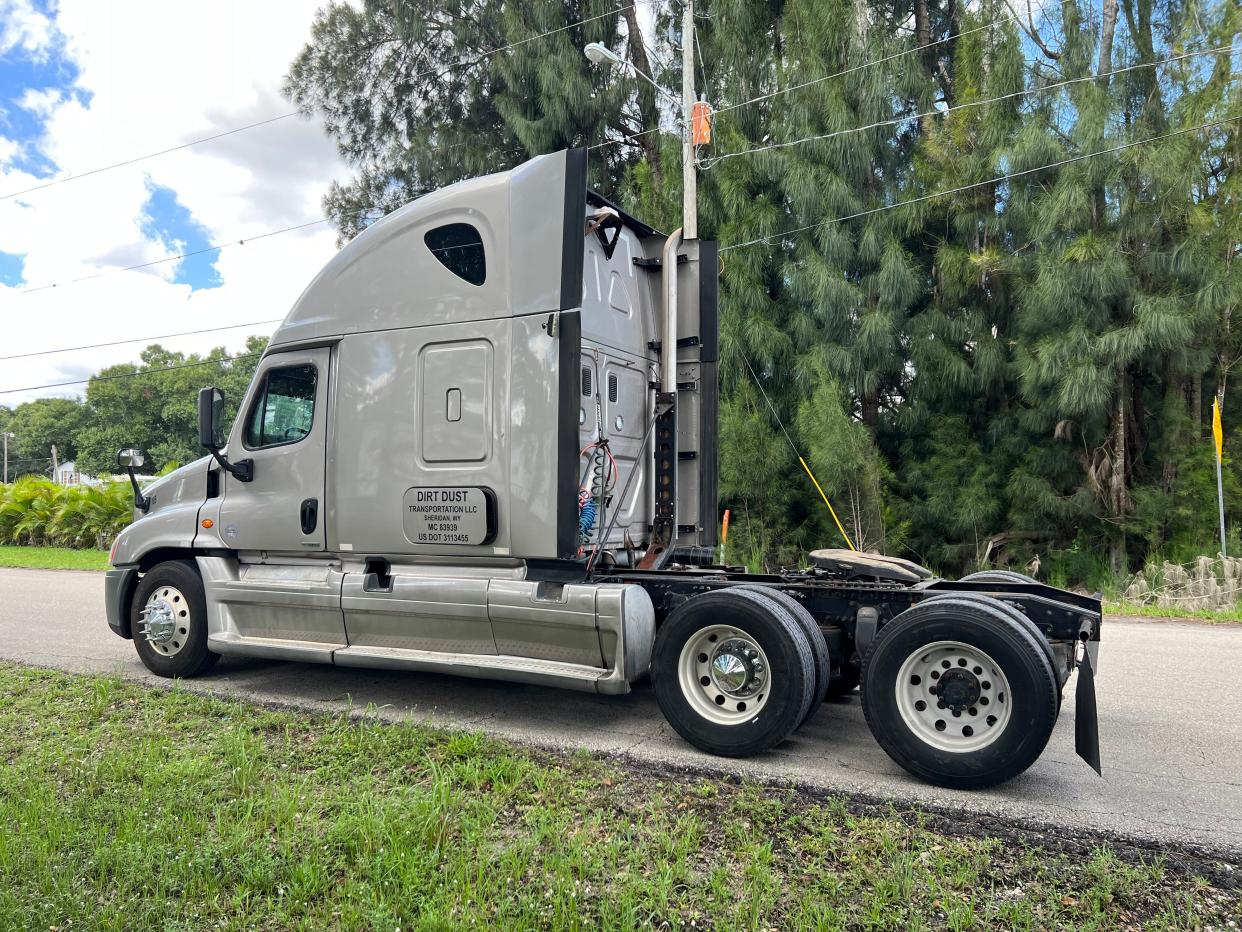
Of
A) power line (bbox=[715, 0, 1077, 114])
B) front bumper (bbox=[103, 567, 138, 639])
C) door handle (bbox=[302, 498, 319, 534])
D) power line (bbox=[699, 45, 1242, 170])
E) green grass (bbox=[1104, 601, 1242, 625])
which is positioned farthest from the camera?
power line (bbox=[715, 0, 1077, 114])

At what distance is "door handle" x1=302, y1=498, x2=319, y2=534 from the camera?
6738 millimetres

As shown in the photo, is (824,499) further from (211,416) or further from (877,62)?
(211,416)

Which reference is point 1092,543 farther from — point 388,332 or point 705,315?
point 388,332

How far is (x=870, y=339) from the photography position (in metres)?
15.0

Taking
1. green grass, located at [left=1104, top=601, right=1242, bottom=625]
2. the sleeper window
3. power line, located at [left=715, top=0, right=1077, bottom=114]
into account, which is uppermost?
power line, located at [left=715, top=0, right=1077, bottom=114]

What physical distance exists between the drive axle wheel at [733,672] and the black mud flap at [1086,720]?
1.29 meters

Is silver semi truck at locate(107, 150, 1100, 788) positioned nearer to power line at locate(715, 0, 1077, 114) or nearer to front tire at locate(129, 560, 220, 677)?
front tire at locate(129, 560, 220, 677)

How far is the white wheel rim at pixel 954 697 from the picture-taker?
177 inches

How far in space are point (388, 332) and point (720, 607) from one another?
313cm

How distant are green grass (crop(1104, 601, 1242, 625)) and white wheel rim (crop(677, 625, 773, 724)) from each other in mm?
7634

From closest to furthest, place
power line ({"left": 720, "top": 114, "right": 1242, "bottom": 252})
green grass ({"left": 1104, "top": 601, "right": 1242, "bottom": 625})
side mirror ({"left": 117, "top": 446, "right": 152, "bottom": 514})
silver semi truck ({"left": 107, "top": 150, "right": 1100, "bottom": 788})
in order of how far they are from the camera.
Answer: silver semi truck ({"left": 107, "top": 150, "right": 1100, "bottom": 788}) → side mirror ({"left": 117, "top": 446, "right": 152, "bottom": 514}) → green grass ({"left": 1104, "top": 601, "right": 1242, "bottom": 625}) → power line ({"left": 720, "top": 114, "right": 1242, "bottom": 252})

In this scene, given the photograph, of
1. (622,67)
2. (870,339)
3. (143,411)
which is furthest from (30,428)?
(870,339)

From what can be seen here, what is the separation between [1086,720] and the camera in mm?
4449

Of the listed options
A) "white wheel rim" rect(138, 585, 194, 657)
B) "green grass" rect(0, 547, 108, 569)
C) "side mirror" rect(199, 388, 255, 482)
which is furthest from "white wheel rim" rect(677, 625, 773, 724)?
"green grass" rect(0, 547, 108, 569)
